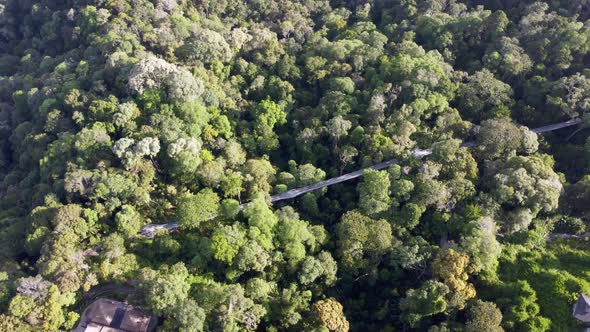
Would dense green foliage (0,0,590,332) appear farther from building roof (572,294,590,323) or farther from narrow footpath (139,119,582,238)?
building roof (572,294,590,323)

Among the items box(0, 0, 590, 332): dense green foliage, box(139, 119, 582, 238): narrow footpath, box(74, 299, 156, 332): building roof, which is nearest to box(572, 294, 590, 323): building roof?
box(0, 0, 590, 332): dense green foliage

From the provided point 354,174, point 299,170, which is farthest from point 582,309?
point 299,170

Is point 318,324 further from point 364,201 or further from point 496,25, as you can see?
point 496,25

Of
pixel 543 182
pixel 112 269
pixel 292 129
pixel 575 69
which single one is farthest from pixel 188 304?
pixel 575 69

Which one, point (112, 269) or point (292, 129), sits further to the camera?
point (292, 129)

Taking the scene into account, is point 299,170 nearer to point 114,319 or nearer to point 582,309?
point 114,319

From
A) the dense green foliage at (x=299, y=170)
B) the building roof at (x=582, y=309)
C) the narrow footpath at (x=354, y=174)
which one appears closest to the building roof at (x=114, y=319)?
the dense green foliage at (x=299, y=170)

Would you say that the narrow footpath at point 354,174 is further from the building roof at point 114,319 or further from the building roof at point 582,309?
the building roof at point 582,309
